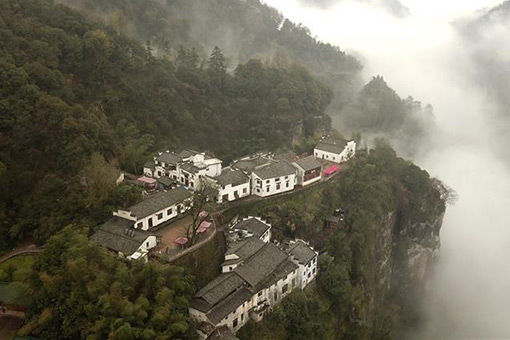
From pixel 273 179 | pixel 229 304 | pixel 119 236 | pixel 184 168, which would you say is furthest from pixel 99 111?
pixel 229 304

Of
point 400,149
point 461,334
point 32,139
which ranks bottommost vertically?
point 461,334

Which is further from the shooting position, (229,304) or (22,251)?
(22,251)

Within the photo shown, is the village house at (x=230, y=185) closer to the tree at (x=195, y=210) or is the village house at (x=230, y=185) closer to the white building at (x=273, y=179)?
the white building at (x=273, y=179)

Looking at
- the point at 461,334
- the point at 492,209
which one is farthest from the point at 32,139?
the point at 492,209

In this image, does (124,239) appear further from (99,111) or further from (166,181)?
(99,111)

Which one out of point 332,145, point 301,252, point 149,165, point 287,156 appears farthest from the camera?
point 332,145

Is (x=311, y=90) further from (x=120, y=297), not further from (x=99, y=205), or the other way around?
(x=120, y=297)
